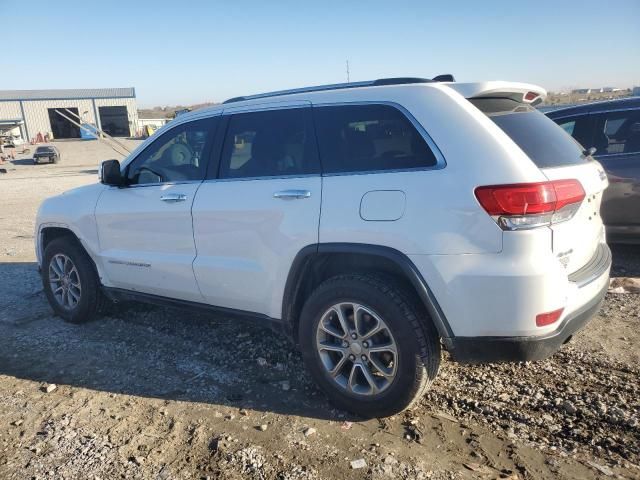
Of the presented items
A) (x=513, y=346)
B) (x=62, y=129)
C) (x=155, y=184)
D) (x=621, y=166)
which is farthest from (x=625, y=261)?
(x=62, y=129)

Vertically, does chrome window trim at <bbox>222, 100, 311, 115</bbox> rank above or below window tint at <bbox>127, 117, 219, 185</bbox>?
above

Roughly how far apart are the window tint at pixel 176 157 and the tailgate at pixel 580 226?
242 cm

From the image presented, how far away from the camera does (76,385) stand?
3.75 metres

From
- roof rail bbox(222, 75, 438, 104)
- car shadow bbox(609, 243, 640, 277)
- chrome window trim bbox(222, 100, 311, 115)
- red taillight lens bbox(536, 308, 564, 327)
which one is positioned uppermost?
roof rail bbox(222, 75, 438, 104)

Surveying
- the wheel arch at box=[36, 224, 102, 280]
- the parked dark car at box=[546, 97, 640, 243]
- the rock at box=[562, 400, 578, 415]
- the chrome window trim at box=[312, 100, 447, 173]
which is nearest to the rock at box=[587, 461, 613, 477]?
the rock at box=[562, 400, 578, 415]

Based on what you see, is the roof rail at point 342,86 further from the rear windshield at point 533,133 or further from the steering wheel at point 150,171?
the steering wheel at point 150,171

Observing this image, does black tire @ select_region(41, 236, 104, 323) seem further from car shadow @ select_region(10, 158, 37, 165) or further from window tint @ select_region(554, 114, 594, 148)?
car shadow @ select_region(10, 158, 37, 165)

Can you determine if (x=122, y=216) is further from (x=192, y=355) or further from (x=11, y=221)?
(x=11, y=221)

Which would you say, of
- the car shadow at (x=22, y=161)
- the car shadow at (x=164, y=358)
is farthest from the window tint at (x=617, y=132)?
the car shadow at (x=22, y=161)

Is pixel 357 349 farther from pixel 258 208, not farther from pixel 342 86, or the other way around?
pixel 342 86

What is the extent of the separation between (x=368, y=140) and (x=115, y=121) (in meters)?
68.1

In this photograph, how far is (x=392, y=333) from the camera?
2930 mm

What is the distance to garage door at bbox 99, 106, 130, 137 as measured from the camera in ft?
208

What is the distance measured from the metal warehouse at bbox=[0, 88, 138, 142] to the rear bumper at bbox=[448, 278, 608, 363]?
5933 cm
